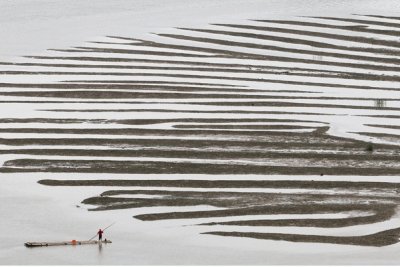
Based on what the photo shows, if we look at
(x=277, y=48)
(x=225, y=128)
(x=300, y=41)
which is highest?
(x=300, y=41)

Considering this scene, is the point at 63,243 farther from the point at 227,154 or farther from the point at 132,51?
the point at 132,51

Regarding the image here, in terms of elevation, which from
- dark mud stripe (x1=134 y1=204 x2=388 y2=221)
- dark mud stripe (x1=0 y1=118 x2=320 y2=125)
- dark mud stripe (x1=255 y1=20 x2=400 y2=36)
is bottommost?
dark mud stripe (x1=134 y1=204 x2=388 y2=221)

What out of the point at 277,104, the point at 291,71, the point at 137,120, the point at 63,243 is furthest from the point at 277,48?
the point at 63,243

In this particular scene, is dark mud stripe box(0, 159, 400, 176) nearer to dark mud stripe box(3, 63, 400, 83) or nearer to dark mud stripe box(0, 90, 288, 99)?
dark mud stripe box(0, 90, 288, 99)

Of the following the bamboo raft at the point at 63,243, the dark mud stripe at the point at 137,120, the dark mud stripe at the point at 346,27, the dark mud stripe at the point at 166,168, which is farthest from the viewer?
the dark mud stripe at the point at 346,27

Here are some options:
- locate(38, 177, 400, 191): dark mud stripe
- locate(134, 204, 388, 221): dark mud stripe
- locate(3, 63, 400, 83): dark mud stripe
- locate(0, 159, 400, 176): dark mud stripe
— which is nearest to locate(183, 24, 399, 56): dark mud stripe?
locate(3, 63, 400, 83): dark mud stripe

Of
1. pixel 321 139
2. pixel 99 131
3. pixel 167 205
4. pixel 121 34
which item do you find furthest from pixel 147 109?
pixel 121 34

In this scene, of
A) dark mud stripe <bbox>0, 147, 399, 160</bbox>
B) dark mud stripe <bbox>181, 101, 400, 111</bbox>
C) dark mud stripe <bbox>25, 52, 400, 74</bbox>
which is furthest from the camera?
dark mud stripe <bbox>25, 52, 400, 74</bbox>

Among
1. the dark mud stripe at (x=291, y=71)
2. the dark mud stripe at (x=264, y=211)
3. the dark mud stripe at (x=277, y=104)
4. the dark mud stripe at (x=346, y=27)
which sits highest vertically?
the dark mud stripe at (x=346, y=27)

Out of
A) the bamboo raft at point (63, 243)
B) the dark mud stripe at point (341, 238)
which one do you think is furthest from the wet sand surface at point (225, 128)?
the bamboo raft at point (63, 243)

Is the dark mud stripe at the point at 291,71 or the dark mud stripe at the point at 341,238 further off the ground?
the dark mud stripe at the point at 291,71

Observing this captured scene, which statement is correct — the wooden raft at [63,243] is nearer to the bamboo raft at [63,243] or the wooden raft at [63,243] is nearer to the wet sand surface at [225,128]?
the bamboo raft at [63,243]

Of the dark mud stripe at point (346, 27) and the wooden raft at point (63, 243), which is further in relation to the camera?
the dark mud stripe at point (346, 27)

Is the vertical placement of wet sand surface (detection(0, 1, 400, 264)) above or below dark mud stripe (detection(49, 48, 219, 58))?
below
